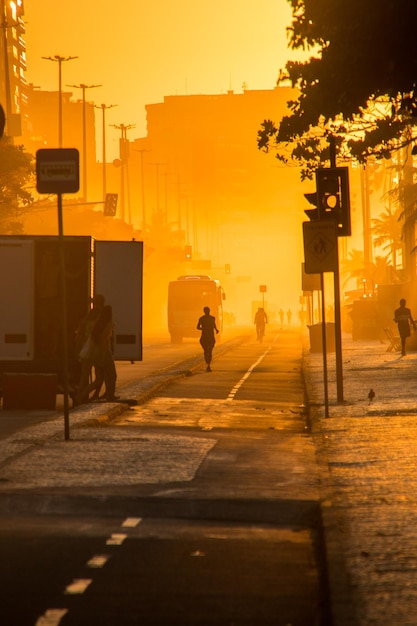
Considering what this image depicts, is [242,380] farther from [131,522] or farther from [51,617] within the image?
[51,617]

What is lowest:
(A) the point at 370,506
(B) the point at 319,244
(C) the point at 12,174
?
(A) the point at 370,506

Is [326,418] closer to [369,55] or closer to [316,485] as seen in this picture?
[316,485]

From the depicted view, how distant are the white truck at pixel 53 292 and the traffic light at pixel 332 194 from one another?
3.99 m

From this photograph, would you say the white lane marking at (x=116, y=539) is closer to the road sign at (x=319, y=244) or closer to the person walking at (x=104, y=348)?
the road sign at (x=319, y=244)

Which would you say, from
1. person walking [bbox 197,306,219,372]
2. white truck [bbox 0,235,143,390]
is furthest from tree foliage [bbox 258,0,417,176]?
person walking [bbox 197,306,219,372]

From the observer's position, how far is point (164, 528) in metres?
10.5

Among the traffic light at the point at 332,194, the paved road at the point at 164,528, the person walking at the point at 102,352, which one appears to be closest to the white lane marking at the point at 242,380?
the person walking at the point at 102,352

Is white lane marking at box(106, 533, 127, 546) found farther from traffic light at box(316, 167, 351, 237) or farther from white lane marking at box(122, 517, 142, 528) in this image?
traffic light at box(316, 167, 351, 237)

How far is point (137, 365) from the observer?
43906mm

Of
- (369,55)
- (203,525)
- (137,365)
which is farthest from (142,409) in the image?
(137,365)

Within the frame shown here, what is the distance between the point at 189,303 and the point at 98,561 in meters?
69.6

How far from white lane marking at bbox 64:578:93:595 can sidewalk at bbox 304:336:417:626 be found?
1.35 m

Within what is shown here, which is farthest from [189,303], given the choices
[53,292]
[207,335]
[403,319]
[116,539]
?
[116,539]

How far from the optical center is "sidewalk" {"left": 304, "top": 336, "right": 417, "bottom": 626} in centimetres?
764
